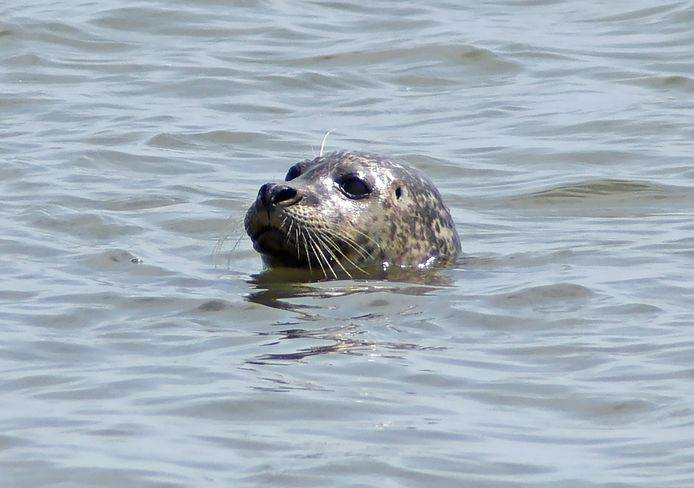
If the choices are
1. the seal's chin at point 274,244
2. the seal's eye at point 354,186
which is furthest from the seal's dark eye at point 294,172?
the seal's chin at point 274,244

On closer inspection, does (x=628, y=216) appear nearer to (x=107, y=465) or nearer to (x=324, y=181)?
(x=324, y=181)

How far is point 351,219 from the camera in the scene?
32.2 feet

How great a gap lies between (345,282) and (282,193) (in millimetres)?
541

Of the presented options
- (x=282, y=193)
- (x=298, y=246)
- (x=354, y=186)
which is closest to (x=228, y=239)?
(x=354, y=186)

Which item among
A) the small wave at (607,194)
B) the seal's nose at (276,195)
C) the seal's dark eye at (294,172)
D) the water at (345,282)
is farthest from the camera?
the small wave at (607,194)

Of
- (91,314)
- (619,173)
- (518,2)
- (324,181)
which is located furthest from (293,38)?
(91,314)

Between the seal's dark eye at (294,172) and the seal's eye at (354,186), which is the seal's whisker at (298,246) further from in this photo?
the seal's dark eye at (294,172)

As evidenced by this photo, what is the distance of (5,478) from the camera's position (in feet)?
19.5

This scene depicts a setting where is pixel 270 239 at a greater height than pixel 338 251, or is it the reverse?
pixel 270 239

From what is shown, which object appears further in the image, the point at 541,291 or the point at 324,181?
the point at 324,181

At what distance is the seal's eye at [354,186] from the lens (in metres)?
9.91

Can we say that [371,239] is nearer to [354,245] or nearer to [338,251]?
[354,245]

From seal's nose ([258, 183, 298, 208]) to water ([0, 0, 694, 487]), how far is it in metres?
0.45

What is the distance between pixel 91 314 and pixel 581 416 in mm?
2616
